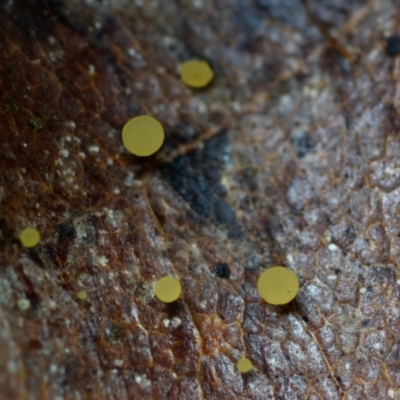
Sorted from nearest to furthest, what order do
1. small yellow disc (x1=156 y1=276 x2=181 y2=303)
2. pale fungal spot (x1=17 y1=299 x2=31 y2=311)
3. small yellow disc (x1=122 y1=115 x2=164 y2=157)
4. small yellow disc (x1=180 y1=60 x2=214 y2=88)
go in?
pale fungal spot (x1=17 y1=299 x2=31 y2=311), small yellow disc (x1=156 y1=276 x2=181 y2=303), small yellow disc (x1=122 y1=115 x2=164 y2=157), small yellow disc (x1=180 y1=60 x2=214 y2=88)

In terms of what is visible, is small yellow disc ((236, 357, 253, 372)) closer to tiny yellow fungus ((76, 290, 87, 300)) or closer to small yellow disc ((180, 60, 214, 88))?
tiny yellow fungus ((76, 290, 87, 300))

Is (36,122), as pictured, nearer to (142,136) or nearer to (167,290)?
(142,136)

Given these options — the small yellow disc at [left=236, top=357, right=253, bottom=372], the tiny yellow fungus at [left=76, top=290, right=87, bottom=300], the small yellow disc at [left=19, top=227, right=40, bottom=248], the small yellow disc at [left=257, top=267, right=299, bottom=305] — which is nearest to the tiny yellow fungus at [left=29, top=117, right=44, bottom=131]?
the small yellow disc at [left=19, top=227, right=40, bottom=248]

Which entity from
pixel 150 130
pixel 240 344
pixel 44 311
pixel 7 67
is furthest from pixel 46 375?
pixel 7 67

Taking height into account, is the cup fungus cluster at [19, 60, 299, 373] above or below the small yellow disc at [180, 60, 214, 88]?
below

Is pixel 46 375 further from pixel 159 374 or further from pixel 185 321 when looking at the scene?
pixel 185 321

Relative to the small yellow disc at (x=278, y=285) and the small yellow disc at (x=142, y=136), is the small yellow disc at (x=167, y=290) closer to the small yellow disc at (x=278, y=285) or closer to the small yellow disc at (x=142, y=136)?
the small yellow disc at (x=278, y=285)
